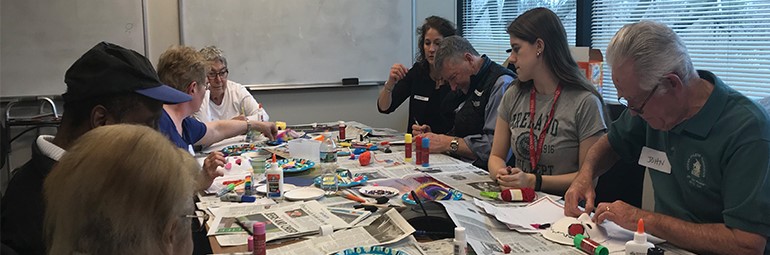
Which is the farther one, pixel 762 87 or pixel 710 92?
pixel 762 87

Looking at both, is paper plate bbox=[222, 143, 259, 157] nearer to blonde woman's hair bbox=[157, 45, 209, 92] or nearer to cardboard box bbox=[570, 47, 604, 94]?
blonde woman's hair bbox=[157, 45, 209, 92]

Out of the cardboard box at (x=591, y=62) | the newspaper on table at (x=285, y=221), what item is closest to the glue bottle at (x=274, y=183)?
the newspaper on table at (x=285, y=221)

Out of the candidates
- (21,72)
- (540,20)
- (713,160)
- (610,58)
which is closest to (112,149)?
(610,58)

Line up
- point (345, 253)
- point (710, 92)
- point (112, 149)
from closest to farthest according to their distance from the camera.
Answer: point (112, 149), point (345, 253), point (710, 92)

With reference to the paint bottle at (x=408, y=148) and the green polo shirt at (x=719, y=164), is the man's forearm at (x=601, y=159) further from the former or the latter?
the paint bottle at (x=408, y=148)

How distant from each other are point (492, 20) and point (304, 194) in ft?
11.1

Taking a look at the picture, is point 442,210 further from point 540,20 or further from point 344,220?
point 540,20

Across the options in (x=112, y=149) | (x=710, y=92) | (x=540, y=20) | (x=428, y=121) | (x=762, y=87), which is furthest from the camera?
(x=428, y=121)

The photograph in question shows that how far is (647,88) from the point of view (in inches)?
68.1

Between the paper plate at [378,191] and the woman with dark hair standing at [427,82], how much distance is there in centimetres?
164

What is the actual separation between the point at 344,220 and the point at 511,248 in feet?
1.82

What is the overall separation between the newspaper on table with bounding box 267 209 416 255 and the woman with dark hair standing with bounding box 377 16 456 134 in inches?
83.9

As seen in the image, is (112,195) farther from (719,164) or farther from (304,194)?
(719,164)

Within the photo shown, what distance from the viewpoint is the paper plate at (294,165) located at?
2650mm
